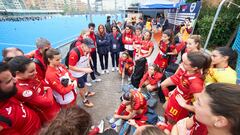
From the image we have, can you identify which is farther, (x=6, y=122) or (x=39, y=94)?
(x=39, y=94)

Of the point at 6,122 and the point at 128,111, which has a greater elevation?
the point at 6,122

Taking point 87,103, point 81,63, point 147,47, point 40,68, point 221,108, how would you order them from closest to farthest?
point 221,108
point 40,68
point 81,63
point 87,103
point 147,47

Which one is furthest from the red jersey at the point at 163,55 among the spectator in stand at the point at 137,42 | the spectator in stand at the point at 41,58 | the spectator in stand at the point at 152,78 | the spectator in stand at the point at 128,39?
the spectator in stand at the point at 41,58

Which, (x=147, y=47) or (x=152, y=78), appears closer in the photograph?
(x=152, y=78)

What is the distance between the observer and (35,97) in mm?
1680

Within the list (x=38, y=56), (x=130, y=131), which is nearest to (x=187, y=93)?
(x=130, y=131)

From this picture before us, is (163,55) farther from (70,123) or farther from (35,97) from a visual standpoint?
(70,123)

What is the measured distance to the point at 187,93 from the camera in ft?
6.34

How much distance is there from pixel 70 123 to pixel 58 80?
1.30 metres

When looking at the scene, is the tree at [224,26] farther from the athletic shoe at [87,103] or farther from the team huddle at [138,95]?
the athletic shoe at [87,103]

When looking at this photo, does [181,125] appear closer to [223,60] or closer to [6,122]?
[223,60]

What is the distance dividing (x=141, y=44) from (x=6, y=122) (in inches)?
148

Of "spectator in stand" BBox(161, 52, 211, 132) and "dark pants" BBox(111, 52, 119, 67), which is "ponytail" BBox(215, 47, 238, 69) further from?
"dark pants" BBox(111, 52, 119, 67)

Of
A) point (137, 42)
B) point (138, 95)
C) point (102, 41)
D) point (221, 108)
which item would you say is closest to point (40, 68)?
point (138, 95)
